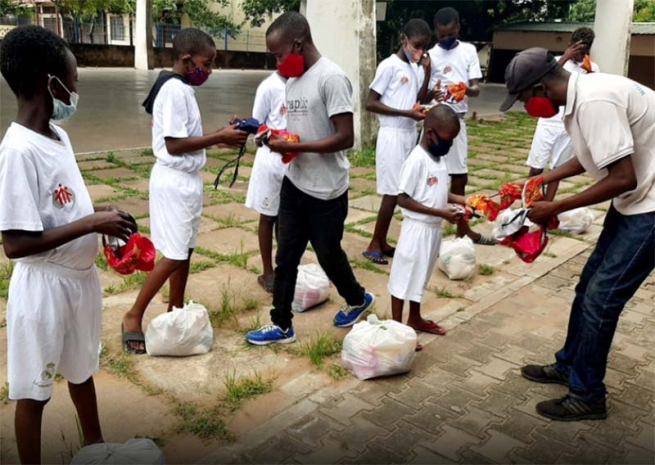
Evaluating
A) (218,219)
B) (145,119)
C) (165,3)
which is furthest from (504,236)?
(165,3)

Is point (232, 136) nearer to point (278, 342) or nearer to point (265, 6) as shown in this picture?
point (278, 342)

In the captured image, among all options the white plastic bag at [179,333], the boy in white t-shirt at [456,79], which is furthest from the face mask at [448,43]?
the white plastic bag at [179,333]

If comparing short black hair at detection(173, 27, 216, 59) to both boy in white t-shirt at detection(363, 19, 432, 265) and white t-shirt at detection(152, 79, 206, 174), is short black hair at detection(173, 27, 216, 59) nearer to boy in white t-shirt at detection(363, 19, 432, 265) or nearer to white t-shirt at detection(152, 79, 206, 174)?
white t-shirt at detection(152, 79, 206, 174)

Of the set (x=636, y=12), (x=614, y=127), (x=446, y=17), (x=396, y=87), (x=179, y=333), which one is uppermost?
(x=636, y=12)

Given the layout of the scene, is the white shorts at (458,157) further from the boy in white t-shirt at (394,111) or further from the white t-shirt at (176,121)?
the white t-shirt at (176,121)

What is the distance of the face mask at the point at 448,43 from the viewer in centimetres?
568

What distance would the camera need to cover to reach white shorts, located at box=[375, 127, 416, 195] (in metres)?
5.27

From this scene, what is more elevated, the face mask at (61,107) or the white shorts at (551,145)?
the face mask at (61,107)

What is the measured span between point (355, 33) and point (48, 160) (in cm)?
770

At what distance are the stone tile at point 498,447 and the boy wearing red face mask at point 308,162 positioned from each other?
4.41 ft

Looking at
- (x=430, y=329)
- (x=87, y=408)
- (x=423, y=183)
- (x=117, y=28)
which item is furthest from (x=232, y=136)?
(x=117, y=28)

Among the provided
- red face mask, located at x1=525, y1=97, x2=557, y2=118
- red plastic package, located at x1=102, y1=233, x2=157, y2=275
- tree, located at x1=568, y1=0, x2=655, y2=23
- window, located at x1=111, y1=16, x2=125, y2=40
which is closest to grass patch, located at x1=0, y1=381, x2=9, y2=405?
red plastic package, located at x1=102, y1=233, x2=157, y2=275

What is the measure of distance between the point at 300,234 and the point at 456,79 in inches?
117

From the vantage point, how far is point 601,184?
2.73m
